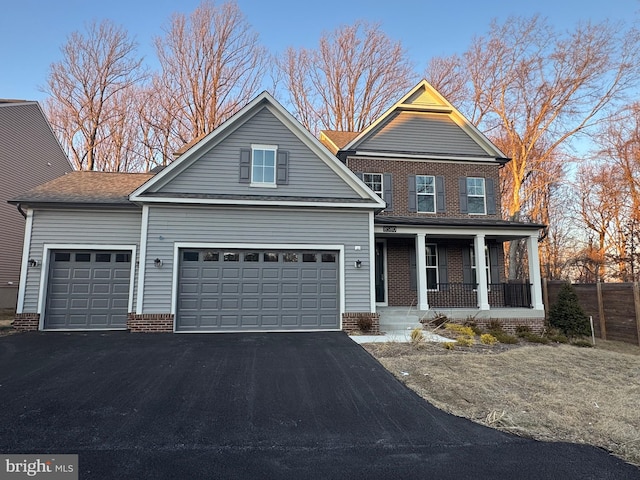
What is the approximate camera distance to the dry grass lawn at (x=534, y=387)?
4227 mm

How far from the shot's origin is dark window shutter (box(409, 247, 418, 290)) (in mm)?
13414

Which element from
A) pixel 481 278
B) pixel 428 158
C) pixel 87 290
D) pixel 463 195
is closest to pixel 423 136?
pixel 428 158

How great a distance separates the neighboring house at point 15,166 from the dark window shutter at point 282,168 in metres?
13.3

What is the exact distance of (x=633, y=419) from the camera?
4.55 metres

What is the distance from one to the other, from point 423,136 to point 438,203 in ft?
9.20

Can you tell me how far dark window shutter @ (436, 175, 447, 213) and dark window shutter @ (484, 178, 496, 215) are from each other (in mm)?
1880

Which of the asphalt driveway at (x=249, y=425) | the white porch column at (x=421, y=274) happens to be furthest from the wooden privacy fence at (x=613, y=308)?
the asphalt driveway at (x=249, y=425)

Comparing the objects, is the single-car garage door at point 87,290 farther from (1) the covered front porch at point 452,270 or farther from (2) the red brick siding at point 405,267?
(2) the red brick siding at point 405,267

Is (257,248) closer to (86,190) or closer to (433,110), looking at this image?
(86,190)

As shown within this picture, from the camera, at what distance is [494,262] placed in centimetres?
1422

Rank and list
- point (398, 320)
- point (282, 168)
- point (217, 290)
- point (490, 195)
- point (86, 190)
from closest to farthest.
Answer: point (217, 290), point (282, 168), point (86, 190), point (398, 320), point (490, 195)

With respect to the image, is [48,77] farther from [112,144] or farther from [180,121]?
[180,121]

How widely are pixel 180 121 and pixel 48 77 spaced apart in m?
8.38

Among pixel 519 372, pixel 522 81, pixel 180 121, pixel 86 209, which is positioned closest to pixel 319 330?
pixel 519 372
